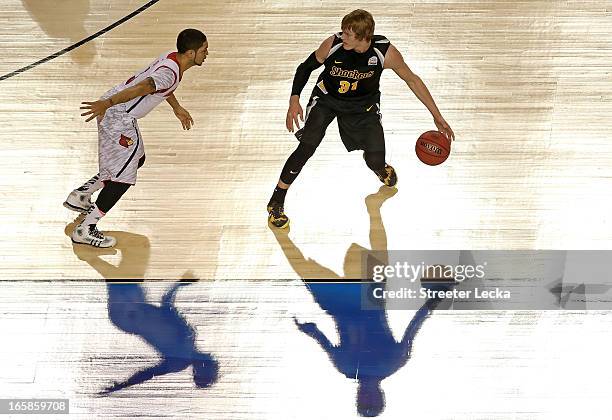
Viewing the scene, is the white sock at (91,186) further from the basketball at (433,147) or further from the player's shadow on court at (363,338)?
the basketball at (433,147)

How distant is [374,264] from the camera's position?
773cm

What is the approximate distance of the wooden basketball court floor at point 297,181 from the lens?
7.09m

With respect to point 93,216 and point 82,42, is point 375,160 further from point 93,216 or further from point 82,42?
point 82,42

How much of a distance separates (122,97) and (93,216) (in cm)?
129

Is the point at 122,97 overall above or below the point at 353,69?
below

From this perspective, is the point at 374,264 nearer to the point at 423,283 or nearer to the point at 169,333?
the point at 423,283

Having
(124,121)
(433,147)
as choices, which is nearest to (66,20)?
(124,121)

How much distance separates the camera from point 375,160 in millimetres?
7852

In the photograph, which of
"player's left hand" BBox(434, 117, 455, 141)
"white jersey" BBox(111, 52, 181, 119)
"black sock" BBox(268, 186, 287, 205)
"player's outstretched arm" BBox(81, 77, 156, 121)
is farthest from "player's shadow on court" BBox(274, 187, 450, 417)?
"player's outstretched arm" BBox(81, 77, 156, 121)

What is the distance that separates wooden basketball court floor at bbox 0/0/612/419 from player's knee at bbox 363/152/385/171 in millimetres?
365

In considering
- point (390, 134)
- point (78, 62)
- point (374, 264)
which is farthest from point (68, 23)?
point (374, 264)

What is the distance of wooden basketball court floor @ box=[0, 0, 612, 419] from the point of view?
709 cm

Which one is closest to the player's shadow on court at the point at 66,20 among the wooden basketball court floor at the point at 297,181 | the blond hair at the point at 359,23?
the wooden basketball court floor at the point at 297,181

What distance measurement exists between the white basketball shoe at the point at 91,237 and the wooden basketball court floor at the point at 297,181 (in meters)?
0.10
